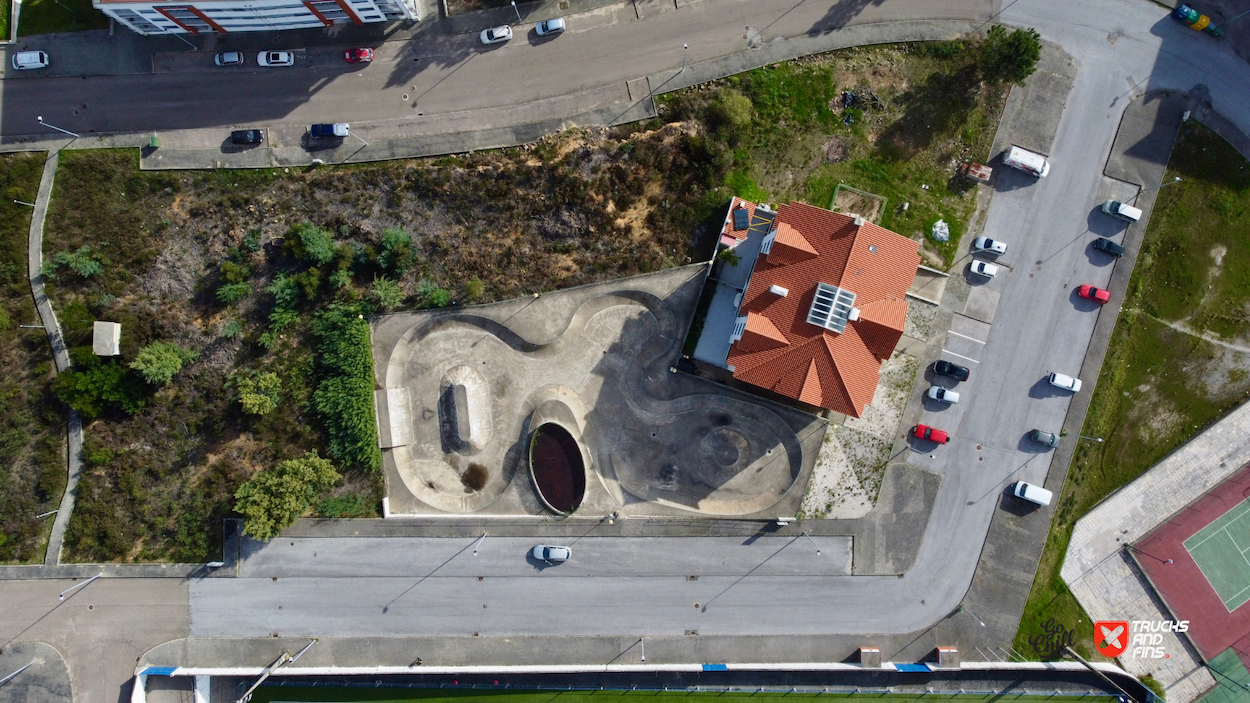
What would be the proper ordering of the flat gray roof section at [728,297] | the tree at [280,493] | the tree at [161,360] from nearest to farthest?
the tree at [280,493]
the tree at [161,360]
the flat gray roof section at [728,297]

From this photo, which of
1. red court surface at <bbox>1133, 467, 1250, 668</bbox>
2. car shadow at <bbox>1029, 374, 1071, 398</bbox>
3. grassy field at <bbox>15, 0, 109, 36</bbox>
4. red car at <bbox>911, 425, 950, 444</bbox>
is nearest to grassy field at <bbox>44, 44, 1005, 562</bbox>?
grassy field at <bbox>15, 0, 109, 36</bbox>

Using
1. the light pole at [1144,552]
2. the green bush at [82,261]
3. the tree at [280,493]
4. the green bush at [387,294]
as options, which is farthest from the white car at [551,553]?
the light pole at [1144,552]

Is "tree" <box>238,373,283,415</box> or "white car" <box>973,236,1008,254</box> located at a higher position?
"white car" <box>973,236,1008,254</box>

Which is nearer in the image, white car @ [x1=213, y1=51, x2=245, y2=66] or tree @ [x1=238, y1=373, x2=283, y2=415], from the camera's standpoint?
tree @ [x1=238, y1=373, x2=283, y2=415]

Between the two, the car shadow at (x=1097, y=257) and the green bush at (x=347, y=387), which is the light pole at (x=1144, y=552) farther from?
the green bush at (x=347, y=387)

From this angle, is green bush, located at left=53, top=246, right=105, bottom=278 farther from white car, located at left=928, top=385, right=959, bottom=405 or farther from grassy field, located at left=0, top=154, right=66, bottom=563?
white car, located at left=928, top=385, right=959, bottom=405

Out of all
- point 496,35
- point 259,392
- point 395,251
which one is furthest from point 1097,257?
point 259,392

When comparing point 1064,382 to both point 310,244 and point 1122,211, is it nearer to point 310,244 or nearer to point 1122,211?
point 1122,211
